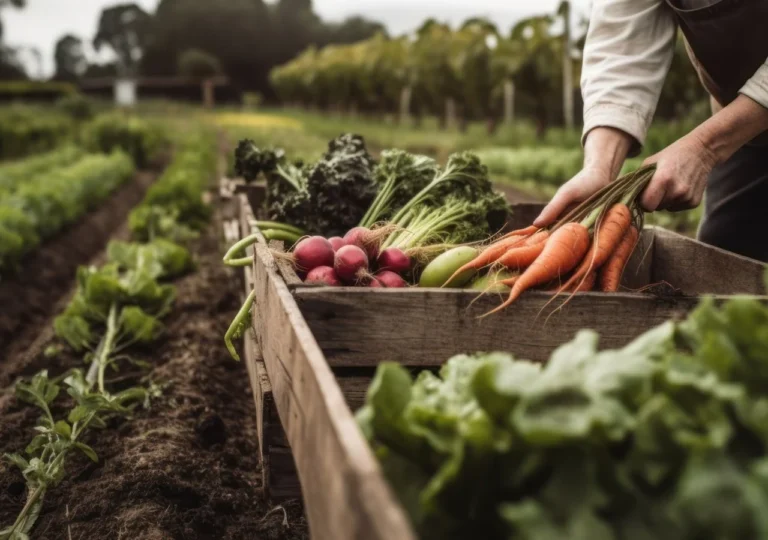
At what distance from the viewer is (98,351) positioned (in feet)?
15.1

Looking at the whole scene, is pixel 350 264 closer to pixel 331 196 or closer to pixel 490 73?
pixel 331 196

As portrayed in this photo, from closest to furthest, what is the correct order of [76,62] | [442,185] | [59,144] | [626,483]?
1. [626,483]
2. [442,185]
3. [59,144]
4. [76,62]

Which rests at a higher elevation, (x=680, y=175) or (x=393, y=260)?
(x=680, y=175)

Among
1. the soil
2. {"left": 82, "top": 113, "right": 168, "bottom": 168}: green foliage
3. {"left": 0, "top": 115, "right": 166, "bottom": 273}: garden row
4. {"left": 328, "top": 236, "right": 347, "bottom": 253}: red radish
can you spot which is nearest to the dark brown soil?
{"left": 0, "top": 115, "right": 166, "bottom": 273}: garden row

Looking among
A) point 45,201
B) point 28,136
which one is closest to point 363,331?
point 45,201

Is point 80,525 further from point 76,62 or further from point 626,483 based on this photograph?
point 76,62

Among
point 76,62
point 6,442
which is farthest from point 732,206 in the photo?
point 76,62

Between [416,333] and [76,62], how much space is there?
118 meters

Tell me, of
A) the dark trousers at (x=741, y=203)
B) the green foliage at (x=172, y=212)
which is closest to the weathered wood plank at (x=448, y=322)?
the dark trousers at (x=741, y=203)

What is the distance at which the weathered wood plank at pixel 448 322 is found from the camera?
2133 millimetres

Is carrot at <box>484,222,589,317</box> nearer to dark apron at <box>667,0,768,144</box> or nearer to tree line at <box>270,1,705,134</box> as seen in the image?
dark apron at <box>667,0,768,144</box>

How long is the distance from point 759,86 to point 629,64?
2.04ft

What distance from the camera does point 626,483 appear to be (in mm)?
1130

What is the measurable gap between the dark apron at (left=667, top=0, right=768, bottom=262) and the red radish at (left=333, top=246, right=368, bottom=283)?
1.69m
